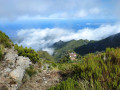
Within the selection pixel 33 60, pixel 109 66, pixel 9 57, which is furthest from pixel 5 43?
pixel 109 66

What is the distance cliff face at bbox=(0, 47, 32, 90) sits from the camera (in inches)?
173

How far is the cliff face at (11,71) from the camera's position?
173 inches

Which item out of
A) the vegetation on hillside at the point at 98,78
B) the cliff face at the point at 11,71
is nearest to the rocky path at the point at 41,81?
the cliff face at the point at 11,71

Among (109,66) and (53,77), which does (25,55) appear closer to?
(53,77)

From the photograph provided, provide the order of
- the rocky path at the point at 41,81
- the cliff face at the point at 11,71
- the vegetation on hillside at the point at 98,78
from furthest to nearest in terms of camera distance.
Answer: the rocky path at the point at 41,81
the cliff face at the point at 11,71
the vegetation on hillside at the point at 98,78

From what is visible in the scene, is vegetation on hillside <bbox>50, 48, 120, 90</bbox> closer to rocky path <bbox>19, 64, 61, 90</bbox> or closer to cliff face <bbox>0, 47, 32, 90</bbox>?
rocky path <bbox>19, 64, 61, 90</bbox>

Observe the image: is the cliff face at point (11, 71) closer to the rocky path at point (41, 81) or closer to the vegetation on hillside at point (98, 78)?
the rocky path at point (41, 81)

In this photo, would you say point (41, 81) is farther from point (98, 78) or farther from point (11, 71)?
point (98, 78)

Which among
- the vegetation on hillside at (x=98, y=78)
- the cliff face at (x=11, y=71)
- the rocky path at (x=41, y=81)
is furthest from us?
the rocky path at (x=41, y=81)

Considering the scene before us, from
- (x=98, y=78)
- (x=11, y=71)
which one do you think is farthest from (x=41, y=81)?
(x=98, y=78)

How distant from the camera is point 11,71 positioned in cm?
518

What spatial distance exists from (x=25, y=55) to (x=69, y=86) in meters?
4.52

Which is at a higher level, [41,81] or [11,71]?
[11,71]

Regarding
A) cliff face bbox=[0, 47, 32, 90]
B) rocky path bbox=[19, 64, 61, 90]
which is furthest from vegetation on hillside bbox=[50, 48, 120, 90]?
cliff face bbox=[0, 47, 32, 90]
